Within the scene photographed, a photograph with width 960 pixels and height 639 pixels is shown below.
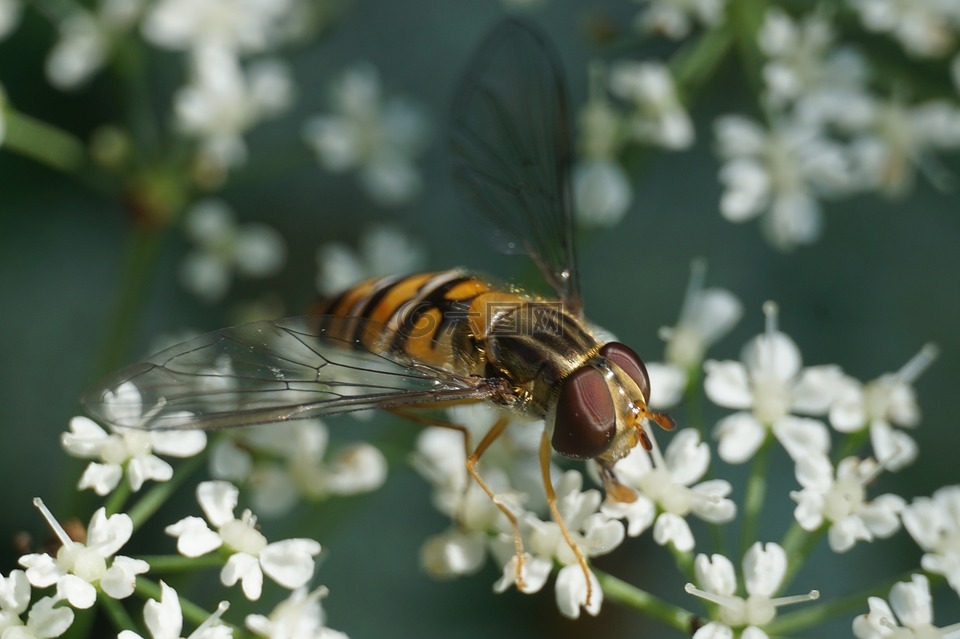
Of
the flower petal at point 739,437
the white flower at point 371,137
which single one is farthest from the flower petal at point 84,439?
the white flower at point 371,137

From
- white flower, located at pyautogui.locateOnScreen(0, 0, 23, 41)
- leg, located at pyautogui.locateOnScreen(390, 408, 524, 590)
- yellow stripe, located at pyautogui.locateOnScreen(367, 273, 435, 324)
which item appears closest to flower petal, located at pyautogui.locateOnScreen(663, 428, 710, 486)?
leg, located at pyautogui.locateOnScreen(390, 408, 524, 590)

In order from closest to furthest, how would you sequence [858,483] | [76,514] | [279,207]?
[858,483] < [76,514] < [279,207]

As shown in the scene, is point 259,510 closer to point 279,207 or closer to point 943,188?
point 279,207

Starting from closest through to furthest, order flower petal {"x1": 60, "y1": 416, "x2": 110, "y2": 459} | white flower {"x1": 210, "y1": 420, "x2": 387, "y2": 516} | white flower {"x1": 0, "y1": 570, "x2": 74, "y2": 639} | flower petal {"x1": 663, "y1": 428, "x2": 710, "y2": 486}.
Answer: white flower {"x1": 0, "y1": 570, "x2": 74, "y2": 639} → flower petal {"x1": 60, "y1": 416, "x2": 110, "y2": 459} → flower petal {"x1": 663, "y1": 428, "x2": 710, "y2": 486} → white flower {"x1": 210, "y1": 420, "x2": 387, "y2": 516}

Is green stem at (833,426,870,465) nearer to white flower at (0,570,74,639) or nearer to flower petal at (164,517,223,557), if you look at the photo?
flower petal at (164,517,223,557)

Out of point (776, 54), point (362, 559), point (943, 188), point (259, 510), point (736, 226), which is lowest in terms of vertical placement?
point (362, 559)

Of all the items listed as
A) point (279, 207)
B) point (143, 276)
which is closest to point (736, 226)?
point (279, 207)

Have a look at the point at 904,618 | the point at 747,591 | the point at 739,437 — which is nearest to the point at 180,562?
the point at 747,591
